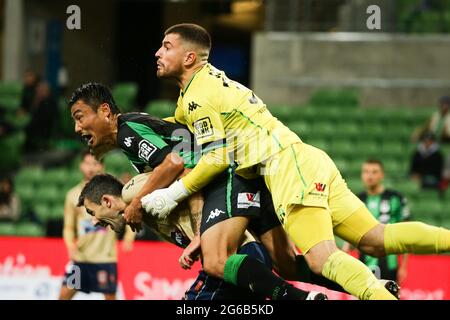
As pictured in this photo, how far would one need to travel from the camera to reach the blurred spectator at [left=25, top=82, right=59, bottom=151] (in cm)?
1352

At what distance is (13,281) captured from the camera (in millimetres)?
9789

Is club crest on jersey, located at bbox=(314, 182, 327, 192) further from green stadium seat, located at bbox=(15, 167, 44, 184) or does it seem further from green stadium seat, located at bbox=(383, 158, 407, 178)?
green stadium seat, located at bbox=(15, 167, 44, 184)

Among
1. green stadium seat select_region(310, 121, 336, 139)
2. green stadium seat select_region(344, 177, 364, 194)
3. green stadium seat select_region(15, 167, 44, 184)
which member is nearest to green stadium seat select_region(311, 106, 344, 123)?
green stadium seat select_region(310, 121, 336, 139)

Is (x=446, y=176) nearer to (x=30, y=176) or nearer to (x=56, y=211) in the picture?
(x=56, y=211)

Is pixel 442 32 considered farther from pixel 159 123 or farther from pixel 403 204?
pixel 159 123

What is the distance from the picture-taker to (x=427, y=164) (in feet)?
41.2

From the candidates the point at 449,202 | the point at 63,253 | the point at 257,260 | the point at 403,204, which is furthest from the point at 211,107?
the point at 449,202

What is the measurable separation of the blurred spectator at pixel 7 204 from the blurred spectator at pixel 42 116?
57.2 inches

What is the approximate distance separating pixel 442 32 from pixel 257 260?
9333 mm

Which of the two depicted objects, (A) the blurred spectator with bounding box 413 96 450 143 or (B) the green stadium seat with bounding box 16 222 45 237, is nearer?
(B) the green stadium seat with bounding box 16 222 45 237

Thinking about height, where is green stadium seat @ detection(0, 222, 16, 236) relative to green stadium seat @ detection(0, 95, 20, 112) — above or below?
below

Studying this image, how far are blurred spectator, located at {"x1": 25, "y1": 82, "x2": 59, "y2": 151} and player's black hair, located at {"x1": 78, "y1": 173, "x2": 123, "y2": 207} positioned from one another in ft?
25.0

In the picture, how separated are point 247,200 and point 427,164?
23.3 ft

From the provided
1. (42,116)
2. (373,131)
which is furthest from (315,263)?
(42,116)
